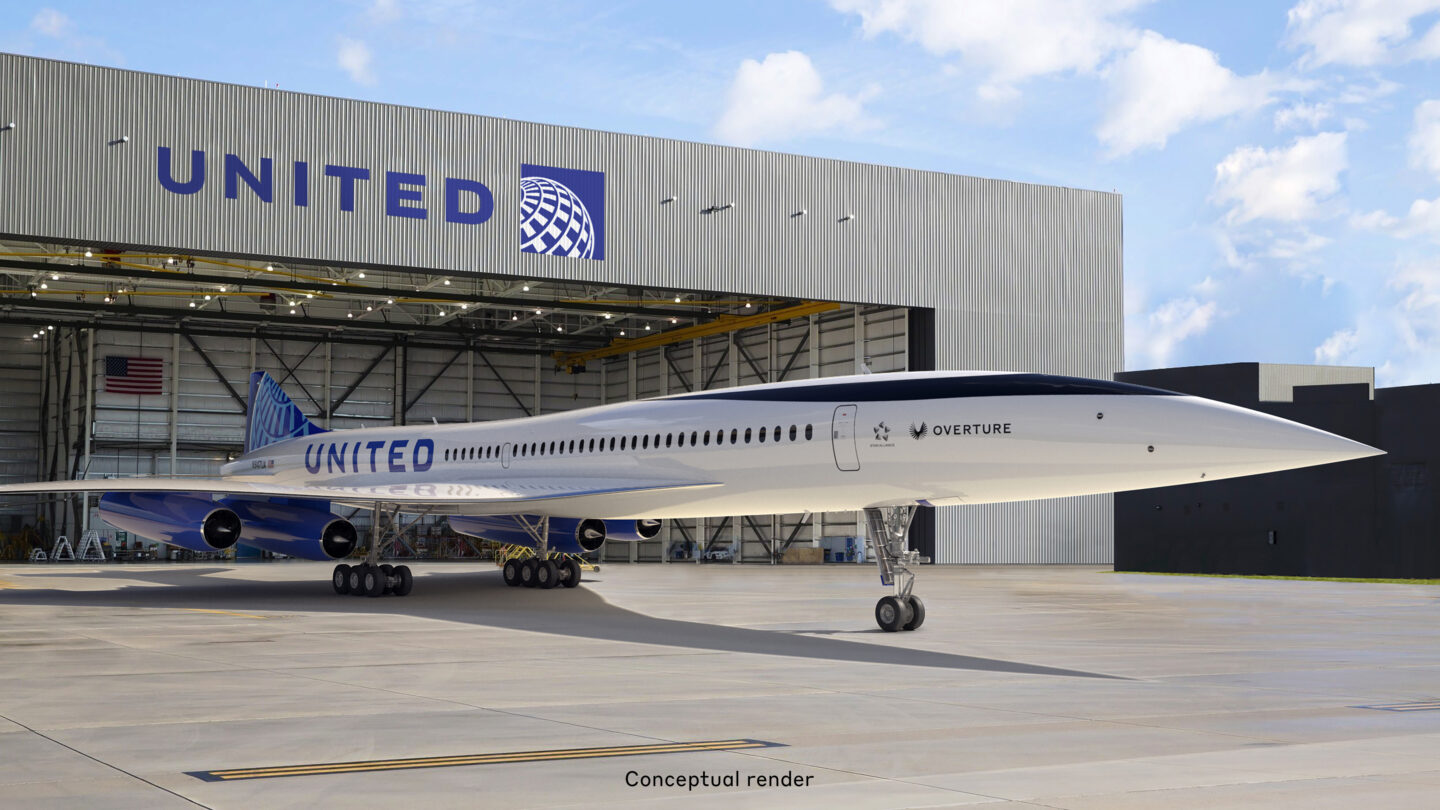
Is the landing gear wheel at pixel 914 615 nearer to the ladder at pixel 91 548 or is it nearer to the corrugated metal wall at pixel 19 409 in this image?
the ladder at pixel 91 548

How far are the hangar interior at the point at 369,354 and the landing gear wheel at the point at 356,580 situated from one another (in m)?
22.1

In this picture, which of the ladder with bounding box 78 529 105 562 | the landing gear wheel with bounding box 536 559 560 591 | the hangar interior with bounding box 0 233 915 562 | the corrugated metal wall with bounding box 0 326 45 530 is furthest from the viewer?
the corrugated metal wall with bounding box 0 326 45 530

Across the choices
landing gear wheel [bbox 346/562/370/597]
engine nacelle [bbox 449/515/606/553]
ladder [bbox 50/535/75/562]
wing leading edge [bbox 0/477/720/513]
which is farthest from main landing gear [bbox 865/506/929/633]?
ladder [bbox 50/535/75/562]

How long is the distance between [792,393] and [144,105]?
23587 millimetres

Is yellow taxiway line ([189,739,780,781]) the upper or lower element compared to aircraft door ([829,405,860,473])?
lower

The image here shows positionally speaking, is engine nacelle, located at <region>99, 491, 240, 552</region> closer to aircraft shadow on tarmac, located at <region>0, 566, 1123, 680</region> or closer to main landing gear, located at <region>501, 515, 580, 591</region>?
aircraft shadow on tarmac, located at <region>0, 566, 1123, 680</region>

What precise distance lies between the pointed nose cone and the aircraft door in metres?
4.54

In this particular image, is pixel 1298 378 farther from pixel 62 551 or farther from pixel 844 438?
pixel 62 551

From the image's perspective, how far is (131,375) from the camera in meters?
53.1

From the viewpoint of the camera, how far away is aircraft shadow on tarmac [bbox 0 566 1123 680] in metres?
13.8

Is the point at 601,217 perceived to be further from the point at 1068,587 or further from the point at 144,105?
the point at 1068,587

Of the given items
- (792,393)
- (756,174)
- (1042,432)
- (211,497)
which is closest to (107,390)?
(756,174)

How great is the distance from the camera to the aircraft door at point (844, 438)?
17.4 meters

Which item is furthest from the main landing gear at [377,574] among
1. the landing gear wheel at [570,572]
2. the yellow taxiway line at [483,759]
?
the yellow taxiway line at [483,759]
